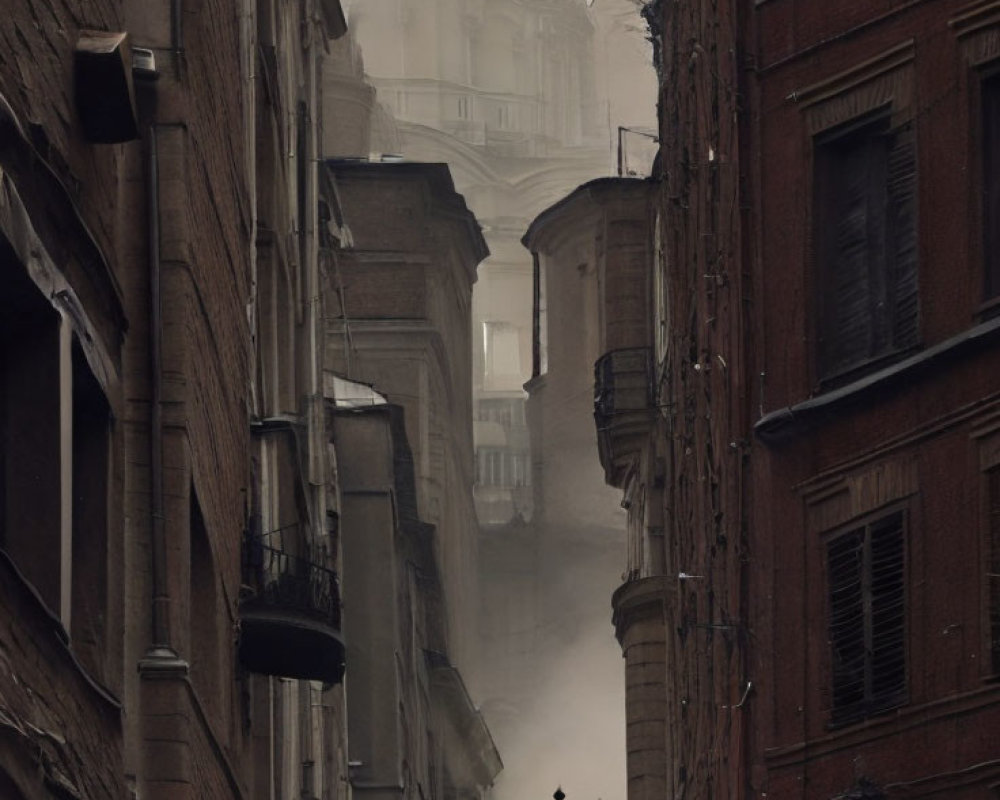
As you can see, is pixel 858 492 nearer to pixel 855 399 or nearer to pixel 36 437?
pixel 855 399

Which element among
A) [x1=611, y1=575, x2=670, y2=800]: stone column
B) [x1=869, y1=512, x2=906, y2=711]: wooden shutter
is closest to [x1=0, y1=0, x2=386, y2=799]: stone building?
[x1=869, y1=512, x2=906, y2=711]: wooden shutter

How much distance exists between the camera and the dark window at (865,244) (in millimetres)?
23189

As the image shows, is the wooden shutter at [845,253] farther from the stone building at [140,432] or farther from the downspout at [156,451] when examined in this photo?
the downspout at [156,451]

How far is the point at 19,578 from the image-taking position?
1116 centimetres

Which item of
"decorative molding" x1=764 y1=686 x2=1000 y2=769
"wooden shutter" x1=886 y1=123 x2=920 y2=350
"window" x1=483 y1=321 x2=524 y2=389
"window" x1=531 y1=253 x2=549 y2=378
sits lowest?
"decorative molding" x1=764 y1=686 x2=1000 y2=769

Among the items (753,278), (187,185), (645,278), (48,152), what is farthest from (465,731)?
(48,152)

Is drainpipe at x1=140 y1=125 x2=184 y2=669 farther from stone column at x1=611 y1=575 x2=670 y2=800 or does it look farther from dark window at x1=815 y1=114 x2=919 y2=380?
stone column at x1=611 y1=575 x2=670 y2=800

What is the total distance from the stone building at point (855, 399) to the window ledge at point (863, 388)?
0.06ft

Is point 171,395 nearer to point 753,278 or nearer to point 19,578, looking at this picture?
point 19,578

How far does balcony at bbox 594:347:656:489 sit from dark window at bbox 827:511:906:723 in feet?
60.7

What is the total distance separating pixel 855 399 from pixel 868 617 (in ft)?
5.02

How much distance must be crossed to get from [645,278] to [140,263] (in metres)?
28.9

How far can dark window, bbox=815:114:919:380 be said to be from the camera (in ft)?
Answer: 76.1

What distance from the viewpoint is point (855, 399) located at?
23281mm
